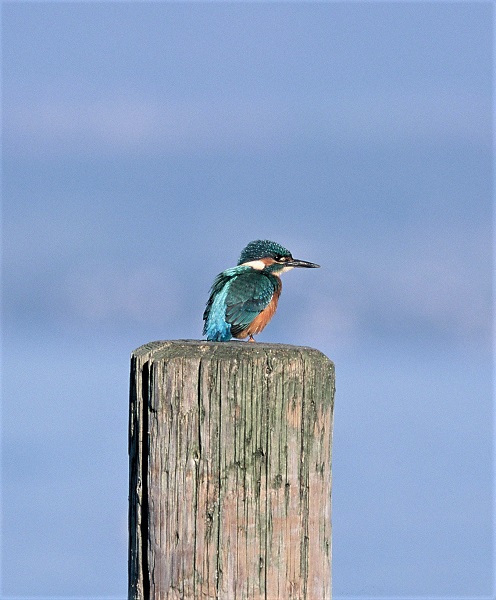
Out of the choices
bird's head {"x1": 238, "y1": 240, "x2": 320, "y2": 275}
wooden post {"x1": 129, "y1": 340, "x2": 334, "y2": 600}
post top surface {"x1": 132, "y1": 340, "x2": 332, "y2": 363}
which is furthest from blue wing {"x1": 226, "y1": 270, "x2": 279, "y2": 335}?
wooden post {"x1": 129, "y1": 340, "x2": 334, "y2": 600}

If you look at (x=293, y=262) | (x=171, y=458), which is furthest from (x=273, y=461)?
(x=293, y=262)

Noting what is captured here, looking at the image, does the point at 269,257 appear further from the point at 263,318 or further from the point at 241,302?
the point at 241,302

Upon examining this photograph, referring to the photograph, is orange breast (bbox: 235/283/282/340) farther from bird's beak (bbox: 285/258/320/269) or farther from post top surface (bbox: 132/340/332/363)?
post top surface (bbox: 132/340/332/363)

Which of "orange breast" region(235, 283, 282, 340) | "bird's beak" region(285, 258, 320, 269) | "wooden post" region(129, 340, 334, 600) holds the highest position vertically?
"bird's beak" region(285, 258, 320, 269)

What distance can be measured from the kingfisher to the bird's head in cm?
2

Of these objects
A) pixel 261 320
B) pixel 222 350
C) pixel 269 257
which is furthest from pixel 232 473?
pixel 269 257

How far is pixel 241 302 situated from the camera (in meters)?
7.41

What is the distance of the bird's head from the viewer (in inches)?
325

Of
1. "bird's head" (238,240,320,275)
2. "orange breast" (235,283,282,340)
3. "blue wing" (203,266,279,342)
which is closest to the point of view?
"blue wing" (203,266,279,342)

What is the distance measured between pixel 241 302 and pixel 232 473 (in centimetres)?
389

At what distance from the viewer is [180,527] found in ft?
11.9

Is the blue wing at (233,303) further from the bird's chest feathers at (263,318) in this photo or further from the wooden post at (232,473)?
the wooden post at (232,473)

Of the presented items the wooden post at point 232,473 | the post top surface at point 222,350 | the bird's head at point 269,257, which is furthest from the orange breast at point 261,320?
the wooden post at point 232,473

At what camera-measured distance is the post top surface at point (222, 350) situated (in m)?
3.66
